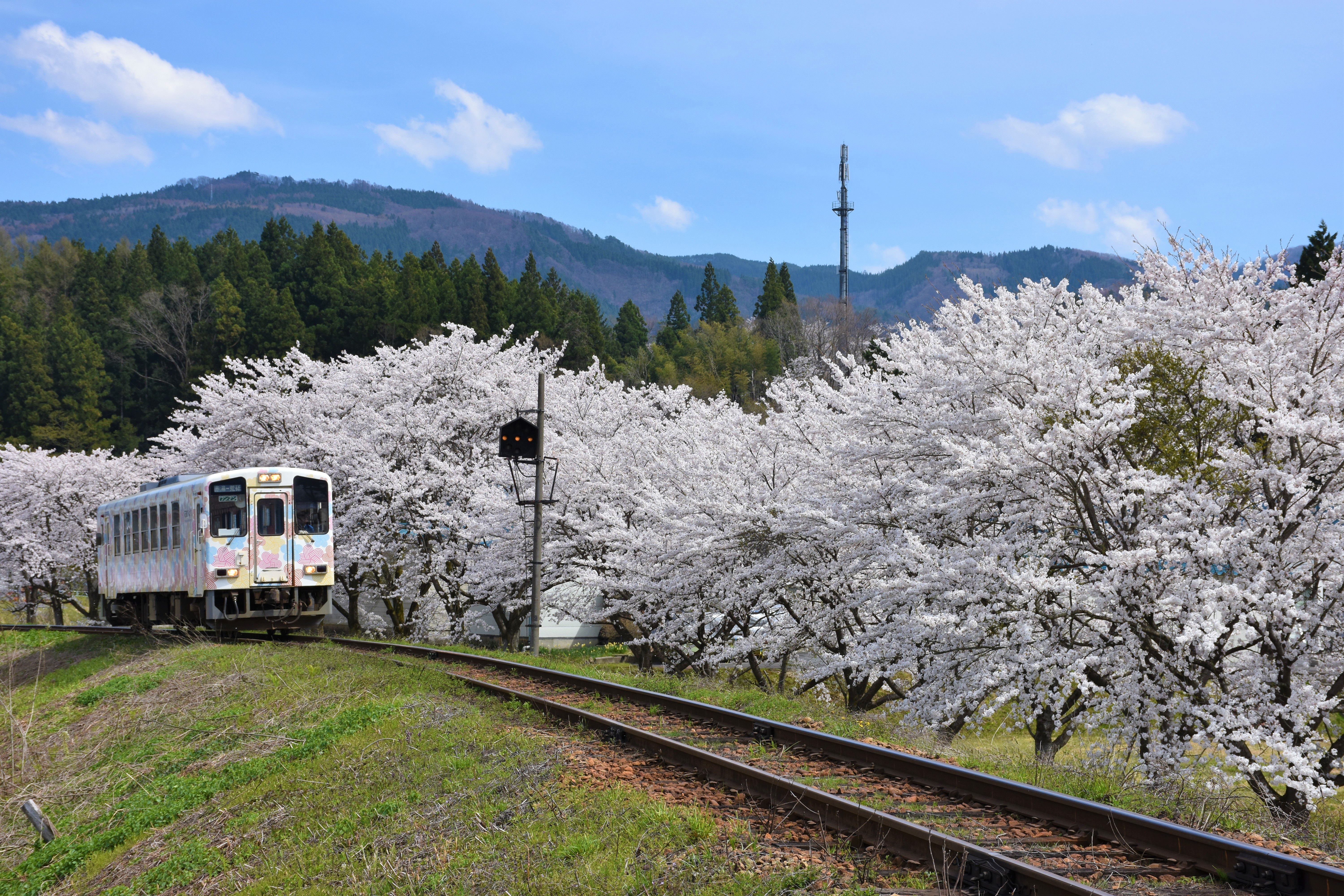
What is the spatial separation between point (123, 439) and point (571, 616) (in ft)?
183

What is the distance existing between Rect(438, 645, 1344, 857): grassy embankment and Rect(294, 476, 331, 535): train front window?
5.76 meters

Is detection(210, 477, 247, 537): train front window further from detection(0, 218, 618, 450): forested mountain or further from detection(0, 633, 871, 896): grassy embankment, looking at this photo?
detection(0, 218, 618, 450): forested mountain

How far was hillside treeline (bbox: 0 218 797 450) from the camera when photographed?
66.7m

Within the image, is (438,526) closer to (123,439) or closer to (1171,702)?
(1171,702)

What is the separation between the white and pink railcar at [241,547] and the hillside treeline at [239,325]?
152 ft

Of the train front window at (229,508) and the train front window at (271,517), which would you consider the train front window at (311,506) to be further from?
the train front window at (229,508)

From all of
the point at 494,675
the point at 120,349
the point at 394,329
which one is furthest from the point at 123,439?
the point at 494,675

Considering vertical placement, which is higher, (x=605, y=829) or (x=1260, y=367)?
(x=1260, y=367)

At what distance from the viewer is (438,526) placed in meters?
25.2

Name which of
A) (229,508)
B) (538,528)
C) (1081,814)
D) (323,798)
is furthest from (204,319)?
(1081,814)


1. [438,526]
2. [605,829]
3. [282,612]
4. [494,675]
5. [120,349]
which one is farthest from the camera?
[120,349]

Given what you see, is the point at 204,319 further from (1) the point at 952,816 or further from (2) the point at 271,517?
(1) the point at 952,816

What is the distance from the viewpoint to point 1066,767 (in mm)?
7941

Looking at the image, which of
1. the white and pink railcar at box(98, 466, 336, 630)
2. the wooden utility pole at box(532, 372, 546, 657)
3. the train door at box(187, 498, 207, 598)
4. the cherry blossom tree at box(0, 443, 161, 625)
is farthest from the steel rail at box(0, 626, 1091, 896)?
the cherry blossom tree at box(0, 443, 161, 625)
